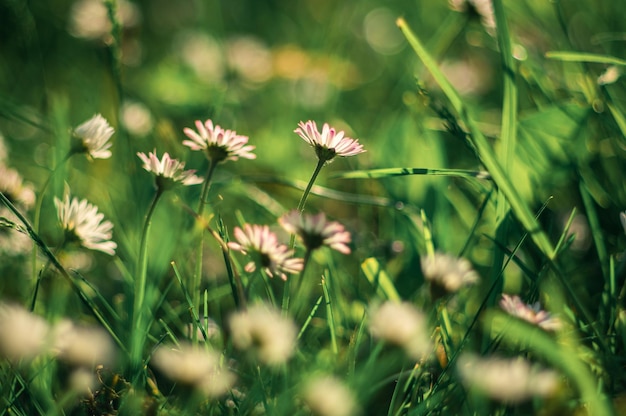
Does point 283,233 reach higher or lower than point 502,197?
lower

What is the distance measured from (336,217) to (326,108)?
345mm

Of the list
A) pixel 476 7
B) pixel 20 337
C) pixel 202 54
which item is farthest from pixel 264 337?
pixel 202 54

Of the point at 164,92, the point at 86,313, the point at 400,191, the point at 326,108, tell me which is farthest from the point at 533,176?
the point at 164,92

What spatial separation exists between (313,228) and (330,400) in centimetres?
17

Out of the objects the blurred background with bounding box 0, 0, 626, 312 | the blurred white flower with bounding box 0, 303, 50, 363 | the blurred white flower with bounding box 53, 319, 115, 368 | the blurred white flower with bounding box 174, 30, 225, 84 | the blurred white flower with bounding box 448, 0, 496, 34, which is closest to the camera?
the blurred white flower with bounding box 0, 303, 50, 363

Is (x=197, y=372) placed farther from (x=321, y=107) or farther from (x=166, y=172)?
(x=321, y=107)

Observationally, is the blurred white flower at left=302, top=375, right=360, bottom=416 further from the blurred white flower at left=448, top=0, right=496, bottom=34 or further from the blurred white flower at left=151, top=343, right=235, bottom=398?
the blurred white flower at left=448, top=0, right=496, bottom=34

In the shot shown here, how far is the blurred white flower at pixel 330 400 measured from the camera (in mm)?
522

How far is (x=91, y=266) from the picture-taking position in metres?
0.99

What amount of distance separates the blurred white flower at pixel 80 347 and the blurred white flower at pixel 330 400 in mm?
213

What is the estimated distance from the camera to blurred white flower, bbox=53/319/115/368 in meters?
0.62

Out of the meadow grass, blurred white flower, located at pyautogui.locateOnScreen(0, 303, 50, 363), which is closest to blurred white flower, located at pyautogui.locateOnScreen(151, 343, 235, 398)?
the meadow grass

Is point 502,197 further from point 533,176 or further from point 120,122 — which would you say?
point 120,122

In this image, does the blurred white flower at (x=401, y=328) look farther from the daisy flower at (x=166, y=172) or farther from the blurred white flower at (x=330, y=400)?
the daisy flower at (x=166, y=172)
